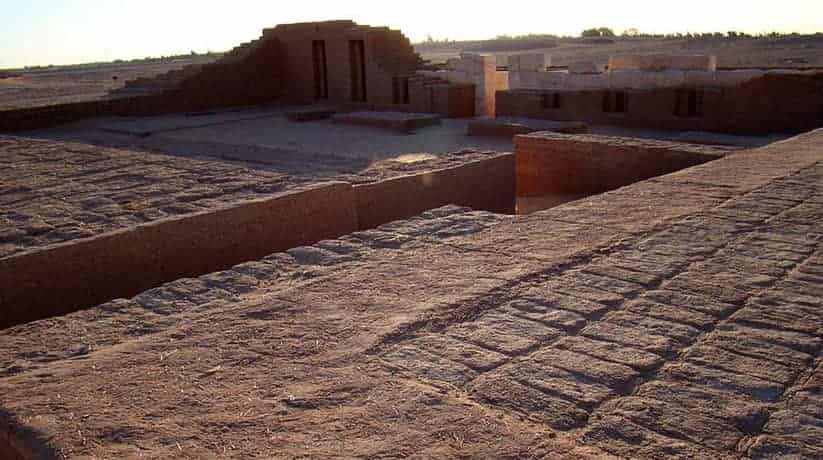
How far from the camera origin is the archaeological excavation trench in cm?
482

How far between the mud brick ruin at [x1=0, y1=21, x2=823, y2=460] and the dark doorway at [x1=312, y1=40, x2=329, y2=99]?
8.43m

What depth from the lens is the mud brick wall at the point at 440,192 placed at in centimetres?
657

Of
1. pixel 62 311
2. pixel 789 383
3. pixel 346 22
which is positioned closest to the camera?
pixel 789 383

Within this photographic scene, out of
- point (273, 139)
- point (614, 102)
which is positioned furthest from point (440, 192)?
point (614, 102)

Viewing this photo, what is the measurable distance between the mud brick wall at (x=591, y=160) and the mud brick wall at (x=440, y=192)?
1.81ft

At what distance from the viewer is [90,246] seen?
4.90 metres

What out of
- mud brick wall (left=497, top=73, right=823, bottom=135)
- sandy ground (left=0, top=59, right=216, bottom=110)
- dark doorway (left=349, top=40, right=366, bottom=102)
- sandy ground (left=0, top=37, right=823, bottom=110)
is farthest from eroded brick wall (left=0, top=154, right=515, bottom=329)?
sandy ground (left=0, top=37, right=823, bottom=110)

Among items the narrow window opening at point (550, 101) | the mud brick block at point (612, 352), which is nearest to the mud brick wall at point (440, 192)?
the mud brick block at point (612, 352)

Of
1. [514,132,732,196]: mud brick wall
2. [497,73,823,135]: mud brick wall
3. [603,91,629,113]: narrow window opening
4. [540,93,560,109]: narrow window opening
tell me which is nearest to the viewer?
[514,132,732,196]: mud brick wall

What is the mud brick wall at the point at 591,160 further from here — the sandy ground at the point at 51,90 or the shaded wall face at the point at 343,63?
the sandy ground at the point at 51,90

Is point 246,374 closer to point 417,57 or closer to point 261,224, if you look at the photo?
point 261,224

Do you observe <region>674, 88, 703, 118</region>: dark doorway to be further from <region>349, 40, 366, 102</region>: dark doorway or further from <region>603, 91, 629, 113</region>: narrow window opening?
<region>349, 40, 366, 102</region>: dark doorway

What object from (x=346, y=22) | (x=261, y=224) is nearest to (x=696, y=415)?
(x=261, y=224)

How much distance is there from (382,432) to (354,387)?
307mm
